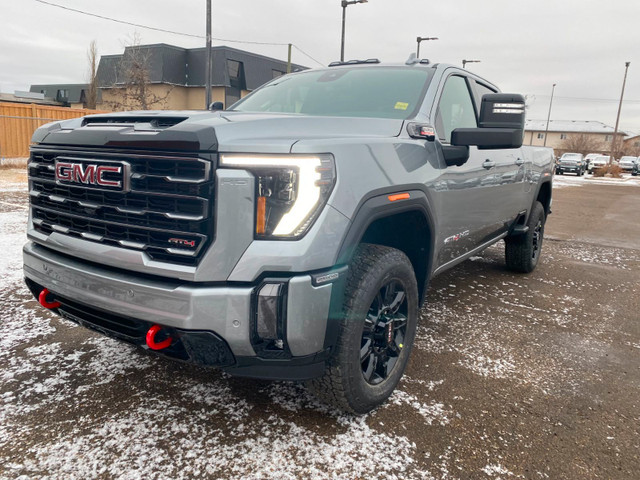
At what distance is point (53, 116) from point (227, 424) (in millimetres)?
19336

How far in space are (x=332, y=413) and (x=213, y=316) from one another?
3.18 ft

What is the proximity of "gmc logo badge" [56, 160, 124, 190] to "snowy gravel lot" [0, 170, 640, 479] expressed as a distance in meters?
1.13

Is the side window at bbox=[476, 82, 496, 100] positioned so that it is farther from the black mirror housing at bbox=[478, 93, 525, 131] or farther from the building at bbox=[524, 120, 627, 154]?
the building at bbox=[524, 120, 627, 154]

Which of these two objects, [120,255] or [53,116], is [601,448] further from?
[53,116]

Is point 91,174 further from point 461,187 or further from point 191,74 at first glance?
point 191,74

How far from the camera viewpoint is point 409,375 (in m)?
2.86

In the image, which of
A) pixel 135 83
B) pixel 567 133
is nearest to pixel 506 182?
pixel 135 83

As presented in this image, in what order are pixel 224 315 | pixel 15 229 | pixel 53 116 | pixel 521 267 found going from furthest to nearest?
pixel 53 116
pixel 15 229
pixel 521 267
pixel 224 315

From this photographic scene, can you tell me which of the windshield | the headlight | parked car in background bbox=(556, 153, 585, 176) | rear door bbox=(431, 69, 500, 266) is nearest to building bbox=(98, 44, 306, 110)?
parked car in background bbox=(556, 153, 585, 176)

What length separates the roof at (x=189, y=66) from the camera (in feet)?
115

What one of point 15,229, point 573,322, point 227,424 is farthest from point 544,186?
point 15,229

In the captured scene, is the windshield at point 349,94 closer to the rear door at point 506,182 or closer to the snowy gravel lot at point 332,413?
the rear door at point 506,182

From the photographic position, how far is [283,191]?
187 cm

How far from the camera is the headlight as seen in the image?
1844 millimetres
